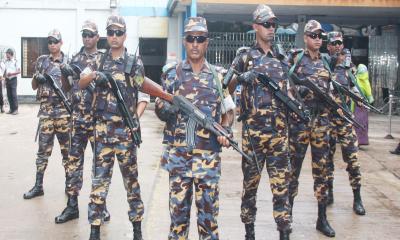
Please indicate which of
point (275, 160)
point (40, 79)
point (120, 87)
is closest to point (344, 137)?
point (275, 160)

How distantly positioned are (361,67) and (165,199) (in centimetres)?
479

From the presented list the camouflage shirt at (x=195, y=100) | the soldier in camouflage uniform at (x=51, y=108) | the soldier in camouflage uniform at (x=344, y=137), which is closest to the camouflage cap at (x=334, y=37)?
the soldier in camouflage uniform at (x=344, y=137)

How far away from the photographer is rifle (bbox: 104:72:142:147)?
4.46 meters

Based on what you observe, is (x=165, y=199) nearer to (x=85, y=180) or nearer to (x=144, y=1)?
(x=85, y=180)

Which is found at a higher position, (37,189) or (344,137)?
(344,137)

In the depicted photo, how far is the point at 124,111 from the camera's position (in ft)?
14.7

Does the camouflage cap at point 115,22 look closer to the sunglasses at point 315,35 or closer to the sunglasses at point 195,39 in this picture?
the sunglasses at point 195,39

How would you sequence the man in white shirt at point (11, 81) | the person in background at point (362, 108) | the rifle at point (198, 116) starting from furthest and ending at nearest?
the man in white shirt at point (11, 81)
the person in background at point (362, 108)
the rifle at point (198, 116)

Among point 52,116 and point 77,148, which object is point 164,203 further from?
point 52,116

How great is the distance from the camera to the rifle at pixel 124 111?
446 centimetres

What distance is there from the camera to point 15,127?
1248 centimetres

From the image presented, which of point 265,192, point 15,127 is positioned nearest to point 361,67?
point 265,192

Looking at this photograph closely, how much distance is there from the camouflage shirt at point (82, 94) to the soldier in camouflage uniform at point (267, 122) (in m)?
1.54

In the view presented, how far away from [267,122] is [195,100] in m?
0.80
